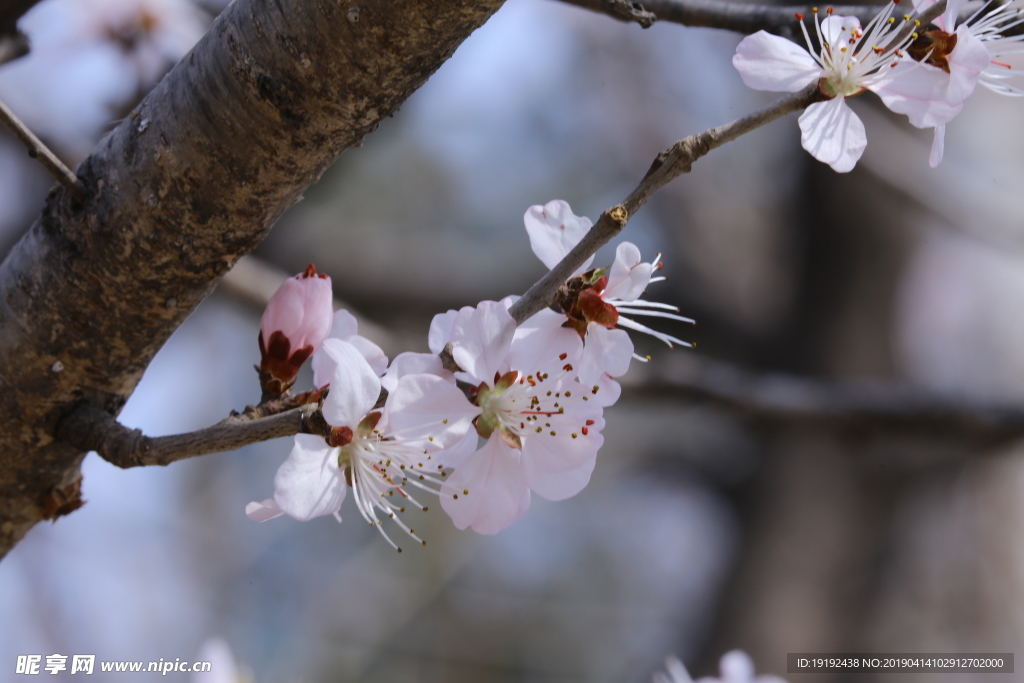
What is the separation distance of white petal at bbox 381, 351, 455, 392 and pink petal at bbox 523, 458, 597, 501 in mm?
68

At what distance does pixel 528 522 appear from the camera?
128 inches

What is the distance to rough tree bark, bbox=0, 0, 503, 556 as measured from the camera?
1.10 ft

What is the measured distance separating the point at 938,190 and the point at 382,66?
1756mm

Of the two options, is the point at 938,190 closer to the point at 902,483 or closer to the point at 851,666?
the point at 902,483

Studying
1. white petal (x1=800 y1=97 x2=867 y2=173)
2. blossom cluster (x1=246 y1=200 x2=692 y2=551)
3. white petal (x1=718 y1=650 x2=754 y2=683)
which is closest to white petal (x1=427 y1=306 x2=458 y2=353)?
blossom cluster (x1=246 y1=200 x2=692 y2=551)

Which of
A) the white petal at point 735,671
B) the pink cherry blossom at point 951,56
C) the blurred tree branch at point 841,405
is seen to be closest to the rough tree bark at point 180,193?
the pink cherry blossom at point 951,56

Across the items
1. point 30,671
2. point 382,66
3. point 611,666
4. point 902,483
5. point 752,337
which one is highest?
point 382,66

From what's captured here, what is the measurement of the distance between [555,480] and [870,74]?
279 millimetres

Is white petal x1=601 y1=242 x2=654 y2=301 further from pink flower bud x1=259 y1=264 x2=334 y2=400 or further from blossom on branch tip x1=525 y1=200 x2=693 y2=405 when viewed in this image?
pink flower bud x1=259 y1=264 x2=334 y2=400

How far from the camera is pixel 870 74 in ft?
1.29

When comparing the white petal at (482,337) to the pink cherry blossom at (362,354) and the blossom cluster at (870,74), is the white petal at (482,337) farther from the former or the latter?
the blossom cluster at (870,74)

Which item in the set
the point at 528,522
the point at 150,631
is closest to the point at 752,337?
the point at 528,522

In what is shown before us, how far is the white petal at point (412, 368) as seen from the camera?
352mm

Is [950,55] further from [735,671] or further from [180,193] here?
[735,671]
